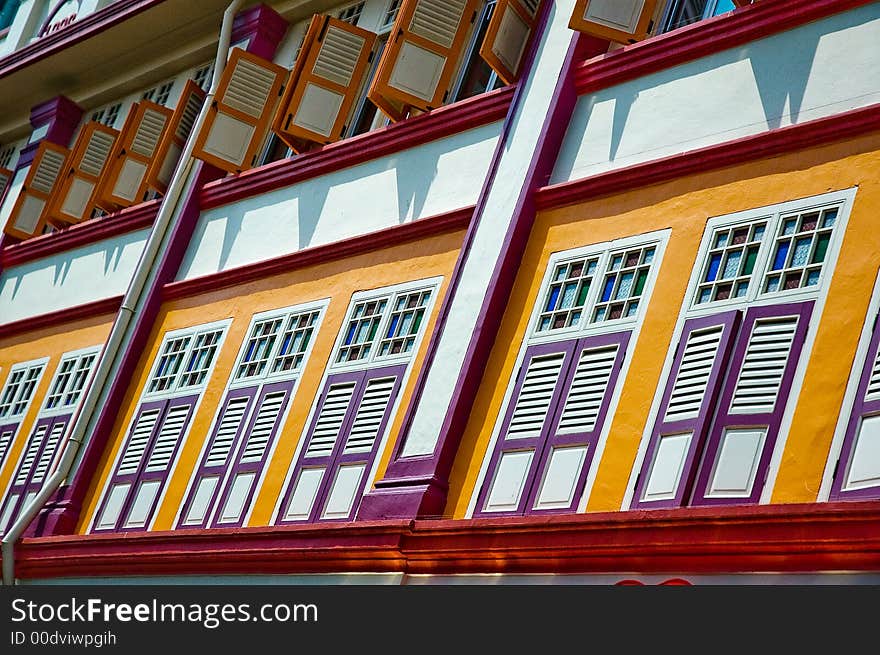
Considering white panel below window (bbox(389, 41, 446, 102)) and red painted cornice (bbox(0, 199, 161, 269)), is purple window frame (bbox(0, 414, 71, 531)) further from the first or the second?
white panel below window (bbox(389, 41, 446, 102))

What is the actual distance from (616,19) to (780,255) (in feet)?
7.58

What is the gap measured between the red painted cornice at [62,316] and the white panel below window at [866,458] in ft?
24.1

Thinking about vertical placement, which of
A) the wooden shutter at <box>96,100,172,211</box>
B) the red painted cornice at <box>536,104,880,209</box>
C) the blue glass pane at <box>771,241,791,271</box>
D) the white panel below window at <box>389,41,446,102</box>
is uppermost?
the wooden shutter at <box>96,100,172,211</box>

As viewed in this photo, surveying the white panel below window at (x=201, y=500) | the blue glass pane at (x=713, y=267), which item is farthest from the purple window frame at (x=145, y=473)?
the blue glass pane at (x=713, y=267)

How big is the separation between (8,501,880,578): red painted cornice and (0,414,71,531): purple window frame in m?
1.71

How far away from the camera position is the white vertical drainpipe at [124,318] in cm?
1070

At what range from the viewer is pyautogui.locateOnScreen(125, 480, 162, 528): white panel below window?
33.0 ft

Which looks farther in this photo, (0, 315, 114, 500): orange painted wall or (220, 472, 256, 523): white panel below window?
(0, 315, 114, 500): orange painted wall

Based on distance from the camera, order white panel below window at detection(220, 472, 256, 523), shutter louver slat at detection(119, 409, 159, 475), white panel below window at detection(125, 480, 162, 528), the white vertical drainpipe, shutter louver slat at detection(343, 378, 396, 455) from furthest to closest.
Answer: the white vertical drainpipe, shutter louver slat at detection(119, 409, 159, 475), white panel below window at detection(125, 480, 162, 528), white panel below window at detection(220, 472, 256, 523), shutter louver slat at detection(343, 378, 396, 455)

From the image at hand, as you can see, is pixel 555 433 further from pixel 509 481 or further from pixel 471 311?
pixel 471 311

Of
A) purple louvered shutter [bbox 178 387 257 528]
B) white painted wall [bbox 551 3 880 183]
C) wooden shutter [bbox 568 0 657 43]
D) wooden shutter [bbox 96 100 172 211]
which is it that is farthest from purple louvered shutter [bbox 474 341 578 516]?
wooden shutter [bbox 96 100 172 211]

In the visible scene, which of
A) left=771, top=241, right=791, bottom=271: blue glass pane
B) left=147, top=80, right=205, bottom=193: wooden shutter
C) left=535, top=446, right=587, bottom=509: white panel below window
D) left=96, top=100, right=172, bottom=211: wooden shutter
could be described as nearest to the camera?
left=771, top=241, right=791, bottom=271: blue glass pane

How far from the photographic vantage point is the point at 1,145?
629 inches

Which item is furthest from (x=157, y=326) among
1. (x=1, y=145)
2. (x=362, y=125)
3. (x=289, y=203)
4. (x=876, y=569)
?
(x=876, y=569)
